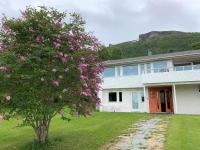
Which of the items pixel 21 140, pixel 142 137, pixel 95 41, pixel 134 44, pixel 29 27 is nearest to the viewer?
pixel 29 27

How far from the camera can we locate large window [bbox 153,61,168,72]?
106 feet

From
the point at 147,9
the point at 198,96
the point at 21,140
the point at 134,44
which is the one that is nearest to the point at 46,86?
the point at 21,140

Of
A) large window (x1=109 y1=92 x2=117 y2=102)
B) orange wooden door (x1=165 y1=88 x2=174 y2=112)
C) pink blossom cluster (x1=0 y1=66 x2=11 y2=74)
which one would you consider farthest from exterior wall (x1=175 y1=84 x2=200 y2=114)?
pink blossom cluster (x1=0 y1=66 x2=11 y2=74)

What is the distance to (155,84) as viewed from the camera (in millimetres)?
30984

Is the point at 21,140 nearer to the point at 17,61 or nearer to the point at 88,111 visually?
the point at 88,111

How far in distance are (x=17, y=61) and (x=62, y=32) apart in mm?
2253

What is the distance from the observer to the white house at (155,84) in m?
30.0

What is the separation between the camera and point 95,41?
13.1 metres

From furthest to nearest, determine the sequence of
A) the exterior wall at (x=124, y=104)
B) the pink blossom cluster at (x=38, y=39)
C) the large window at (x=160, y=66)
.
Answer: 1. the exterior wall at (x=124, y=104)
2. the large window at (x=160, y=66)
3. the pink blossom cluster at (x=38, y=39)

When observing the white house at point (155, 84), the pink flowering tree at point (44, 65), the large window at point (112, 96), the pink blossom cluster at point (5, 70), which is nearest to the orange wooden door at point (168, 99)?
the white house at point (155, 84)

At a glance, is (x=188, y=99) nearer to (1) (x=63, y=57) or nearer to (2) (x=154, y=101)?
(2) (x=154, y=101)

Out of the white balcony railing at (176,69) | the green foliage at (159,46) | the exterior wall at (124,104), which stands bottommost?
the exterior wall at (124,104)

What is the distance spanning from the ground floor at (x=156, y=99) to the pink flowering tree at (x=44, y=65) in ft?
61.4

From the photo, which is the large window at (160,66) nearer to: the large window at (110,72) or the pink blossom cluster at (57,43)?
the large window at (110,72)
